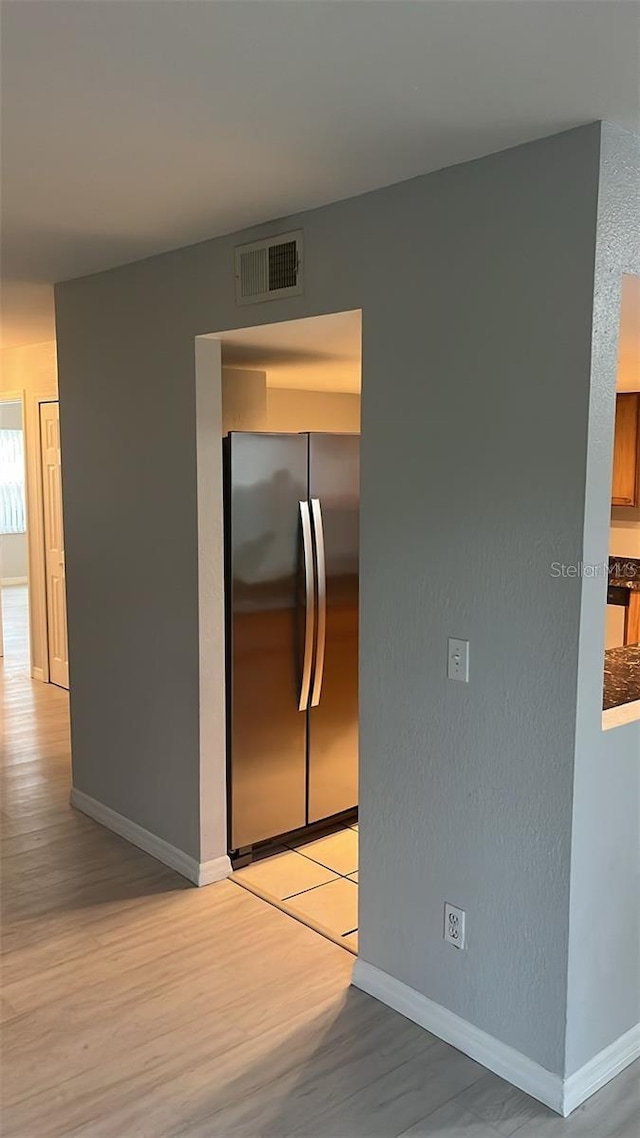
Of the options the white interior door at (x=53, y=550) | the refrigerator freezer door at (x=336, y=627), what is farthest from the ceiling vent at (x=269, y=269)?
the white interior door at (x=53, y=550)

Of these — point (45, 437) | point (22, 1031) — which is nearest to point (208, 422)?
point (22, 1031)

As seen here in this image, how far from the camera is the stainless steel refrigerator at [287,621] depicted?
3.61 m

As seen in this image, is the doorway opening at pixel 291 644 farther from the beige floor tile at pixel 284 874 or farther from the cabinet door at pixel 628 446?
the cabinet door at pixel 628 446

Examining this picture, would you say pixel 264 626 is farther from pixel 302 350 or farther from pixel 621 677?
pixel 621 677

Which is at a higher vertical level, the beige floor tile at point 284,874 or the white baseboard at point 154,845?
the white baseboard at point 154,845

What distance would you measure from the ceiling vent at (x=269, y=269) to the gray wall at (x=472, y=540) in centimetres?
4

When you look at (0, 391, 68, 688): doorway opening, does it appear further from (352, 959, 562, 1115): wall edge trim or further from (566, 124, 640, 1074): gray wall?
(566, 124, 640, 1074): gray wall

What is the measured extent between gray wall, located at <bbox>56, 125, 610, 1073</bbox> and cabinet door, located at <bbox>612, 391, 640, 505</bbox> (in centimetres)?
287

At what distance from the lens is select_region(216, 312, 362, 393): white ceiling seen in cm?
298

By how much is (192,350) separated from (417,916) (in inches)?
84.5

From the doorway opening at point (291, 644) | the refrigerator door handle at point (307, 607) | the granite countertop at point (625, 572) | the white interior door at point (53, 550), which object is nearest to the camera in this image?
the doorway opening at point (291, 644)

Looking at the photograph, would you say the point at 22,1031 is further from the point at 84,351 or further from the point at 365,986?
the point at 84,351

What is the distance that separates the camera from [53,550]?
6469 mm

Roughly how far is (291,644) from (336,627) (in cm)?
25
